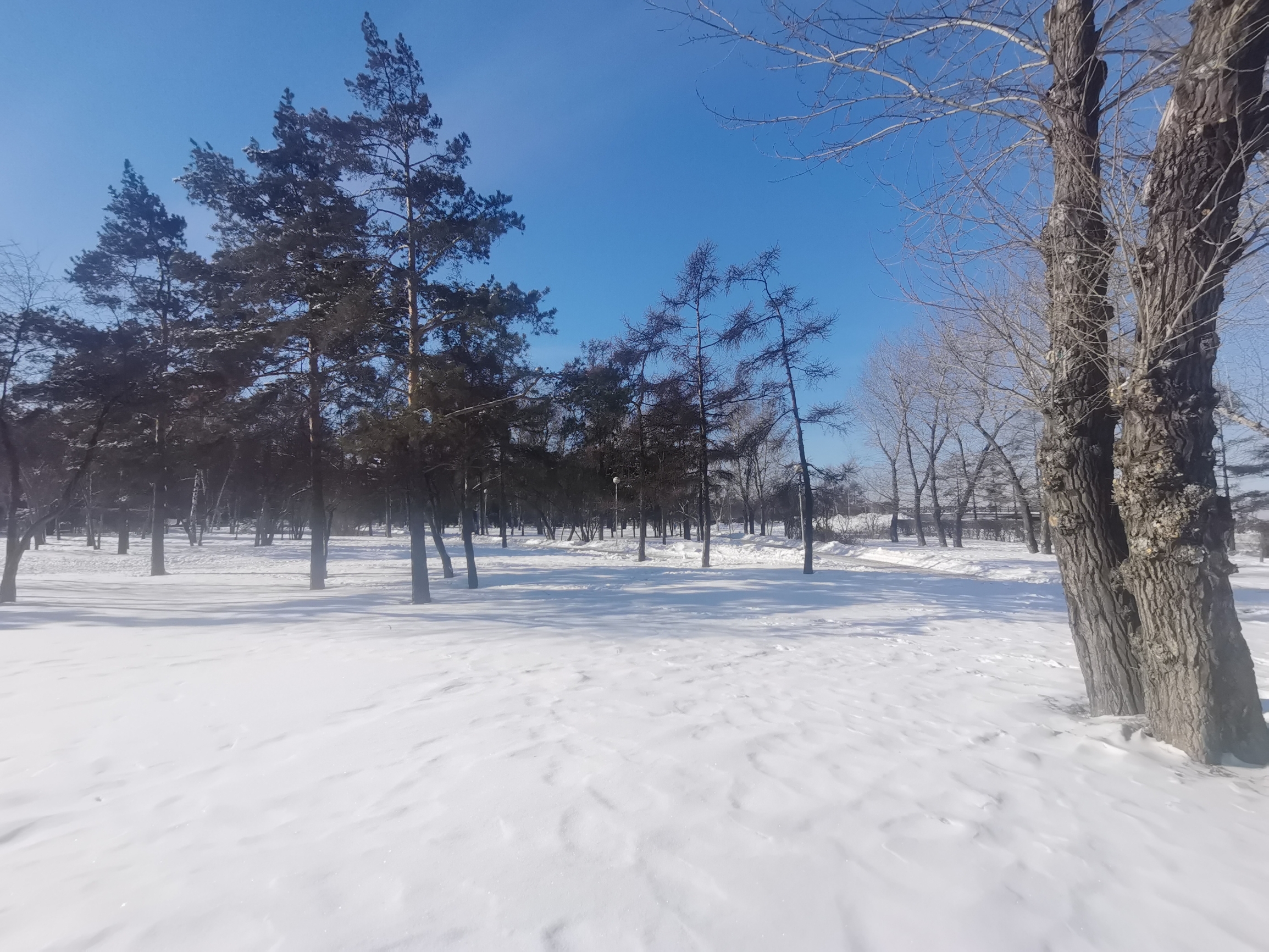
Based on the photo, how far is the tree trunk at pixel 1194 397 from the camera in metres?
3.28

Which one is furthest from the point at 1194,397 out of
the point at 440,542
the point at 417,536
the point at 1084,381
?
the point at 440,542

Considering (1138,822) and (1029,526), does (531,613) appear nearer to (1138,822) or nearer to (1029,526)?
(1138,822)

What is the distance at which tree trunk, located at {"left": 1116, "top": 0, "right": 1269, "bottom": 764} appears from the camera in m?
3.28

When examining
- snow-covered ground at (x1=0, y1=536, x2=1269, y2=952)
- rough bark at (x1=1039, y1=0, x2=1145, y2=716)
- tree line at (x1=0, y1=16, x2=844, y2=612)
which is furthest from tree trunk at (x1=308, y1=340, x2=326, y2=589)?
rough bark at (x1=1039, y1=0, x2=1145, y2=716)

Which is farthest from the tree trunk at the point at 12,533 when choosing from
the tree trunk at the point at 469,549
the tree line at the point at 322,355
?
the tree trunk at the point at 469,549

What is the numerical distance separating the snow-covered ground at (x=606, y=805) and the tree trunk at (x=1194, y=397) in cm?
41

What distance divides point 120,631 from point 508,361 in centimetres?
954

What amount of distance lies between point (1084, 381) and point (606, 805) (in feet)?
13.0

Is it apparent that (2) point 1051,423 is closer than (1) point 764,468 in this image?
Yes

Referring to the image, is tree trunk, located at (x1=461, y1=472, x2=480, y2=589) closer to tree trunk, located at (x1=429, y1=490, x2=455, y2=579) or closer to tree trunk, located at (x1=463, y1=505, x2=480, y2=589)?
tree trunk, located at (x1=463, y1=505, x2=480, y2=589)

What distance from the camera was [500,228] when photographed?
42.5 ft

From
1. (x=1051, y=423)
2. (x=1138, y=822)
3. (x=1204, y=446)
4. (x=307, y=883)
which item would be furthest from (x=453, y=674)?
(x=1204, y=446)

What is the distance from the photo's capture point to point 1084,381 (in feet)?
13.2

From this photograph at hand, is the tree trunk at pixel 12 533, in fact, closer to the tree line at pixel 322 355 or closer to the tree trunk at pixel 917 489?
the tree line at pixel 322 355
